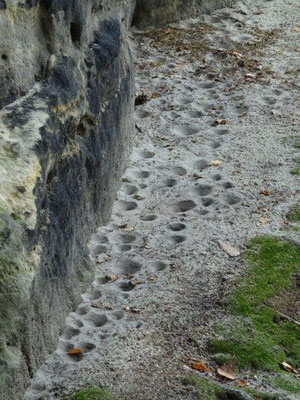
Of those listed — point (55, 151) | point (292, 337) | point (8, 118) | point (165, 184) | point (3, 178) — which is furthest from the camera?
point (165, 184)

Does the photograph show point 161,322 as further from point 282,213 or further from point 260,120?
point 260,120

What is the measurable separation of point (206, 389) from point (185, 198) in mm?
2723

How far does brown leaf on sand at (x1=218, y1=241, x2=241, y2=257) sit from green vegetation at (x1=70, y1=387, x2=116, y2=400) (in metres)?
2.01

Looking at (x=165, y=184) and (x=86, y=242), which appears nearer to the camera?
(x=86, y=242)

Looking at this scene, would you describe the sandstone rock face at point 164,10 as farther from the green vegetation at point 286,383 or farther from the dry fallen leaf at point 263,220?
the green vegetation at point 286,383

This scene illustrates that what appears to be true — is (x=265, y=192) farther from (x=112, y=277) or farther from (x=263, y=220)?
(x=112, y=277)

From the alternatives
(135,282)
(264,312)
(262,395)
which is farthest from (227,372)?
(135,282)

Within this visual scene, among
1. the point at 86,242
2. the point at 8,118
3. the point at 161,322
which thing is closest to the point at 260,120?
the point at 86,242

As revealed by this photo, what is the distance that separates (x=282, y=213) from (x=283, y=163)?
3.57 feet

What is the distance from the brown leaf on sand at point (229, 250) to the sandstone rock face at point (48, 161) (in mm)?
976

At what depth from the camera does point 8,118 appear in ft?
16.5

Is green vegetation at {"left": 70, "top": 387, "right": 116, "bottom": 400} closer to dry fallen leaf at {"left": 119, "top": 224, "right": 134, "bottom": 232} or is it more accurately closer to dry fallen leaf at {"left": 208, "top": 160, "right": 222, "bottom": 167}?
dry fallen leaf at {"left": 119, "top": 224, "right": 134, "bottom": 232}

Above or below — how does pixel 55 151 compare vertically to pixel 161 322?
above

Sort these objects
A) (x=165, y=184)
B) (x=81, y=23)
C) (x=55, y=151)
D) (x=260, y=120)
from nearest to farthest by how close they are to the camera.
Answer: (x=55, y=151) < (x=81, y=23) < (x=165, y=184) < (x=260, y=120)
